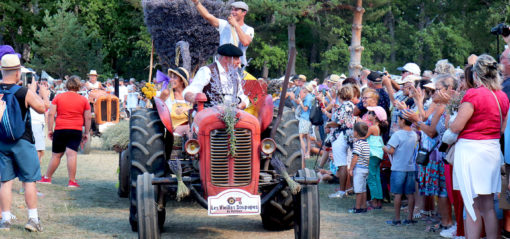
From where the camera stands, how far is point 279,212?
7285 mm

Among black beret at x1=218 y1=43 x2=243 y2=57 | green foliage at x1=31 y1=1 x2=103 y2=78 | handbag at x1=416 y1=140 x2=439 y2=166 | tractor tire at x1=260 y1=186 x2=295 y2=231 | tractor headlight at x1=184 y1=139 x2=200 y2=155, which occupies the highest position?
green foliage at x1=31 y1=1 x2=103 y2=78

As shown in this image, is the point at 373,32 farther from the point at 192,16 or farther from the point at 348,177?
the point at 348,177

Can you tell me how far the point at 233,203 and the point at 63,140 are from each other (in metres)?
5.71

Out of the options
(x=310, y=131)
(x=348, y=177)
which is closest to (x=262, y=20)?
(x=310, y=131)

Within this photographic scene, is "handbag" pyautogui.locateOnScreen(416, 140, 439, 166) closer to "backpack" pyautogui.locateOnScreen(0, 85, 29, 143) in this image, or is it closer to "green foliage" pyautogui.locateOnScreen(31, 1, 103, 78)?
"backpack" pyautogui.locateOnScreen(0, 85, 29, 143)

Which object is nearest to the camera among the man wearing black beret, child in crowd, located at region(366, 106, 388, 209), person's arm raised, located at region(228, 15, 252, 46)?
the man wearing black beret

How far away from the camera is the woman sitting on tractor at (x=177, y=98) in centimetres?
797

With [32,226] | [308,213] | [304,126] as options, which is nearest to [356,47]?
[304,126]

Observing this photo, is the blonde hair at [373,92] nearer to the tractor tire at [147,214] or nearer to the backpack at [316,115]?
the tractor tire at [147,214]

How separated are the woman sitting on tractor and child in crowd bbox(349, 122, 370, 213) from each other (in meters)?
2.43

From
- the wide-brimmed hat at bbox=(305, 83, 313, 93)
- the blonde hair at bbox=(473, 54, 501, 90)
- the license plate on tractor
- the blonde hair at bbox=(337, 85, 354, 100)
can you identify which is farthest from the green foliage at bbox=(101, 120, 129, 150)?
the blonde hair at bbox=(473, 54, 501, 90)

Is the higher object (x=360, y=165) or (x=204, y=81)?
(x=204, y=81)

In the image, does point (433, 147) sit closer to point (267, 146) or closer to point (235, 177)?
point (267, 146)

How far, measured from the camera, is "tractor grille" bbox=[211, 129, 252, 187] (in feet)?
20.1
